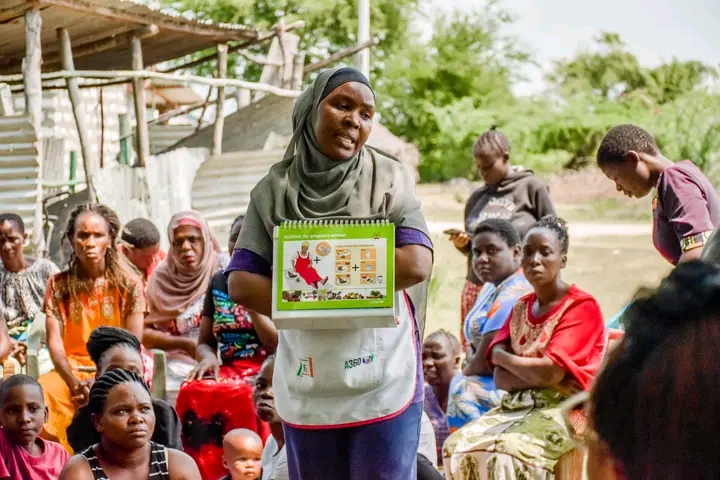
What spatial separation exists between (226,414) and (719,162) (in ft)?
47.3

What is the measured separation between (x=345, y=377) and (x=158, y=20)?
8081mm

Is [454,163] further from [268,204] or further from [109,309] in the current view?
[268,204]

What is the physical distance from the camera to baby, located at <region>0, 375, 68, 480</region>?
415 cm

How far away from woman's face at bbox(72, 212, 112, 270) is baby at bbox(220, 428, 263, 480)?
1377mm

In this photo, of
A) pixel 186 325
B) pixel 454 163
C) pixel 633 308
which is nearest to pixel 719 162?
pixel 454 163

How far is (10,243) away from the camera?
607 centimetres

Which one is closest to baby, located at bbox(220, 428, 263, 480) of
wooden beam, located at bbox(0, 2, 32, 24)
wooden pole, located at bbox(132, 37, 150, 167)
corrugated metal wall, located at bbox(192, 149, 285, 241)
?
wooden beam, located at bbox(0, 2, 32, 24)

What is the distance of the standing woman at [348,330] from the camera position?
2717 millimetres

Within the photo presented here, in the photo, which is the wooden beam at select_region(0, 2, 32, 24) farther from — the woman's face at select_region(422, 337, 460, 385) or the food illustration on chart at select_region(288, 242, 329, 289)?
the food illustration on chart at select_region(288, 242, 329, 289)

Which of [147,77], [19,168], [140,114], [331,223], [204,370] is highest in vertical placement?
[147,77]

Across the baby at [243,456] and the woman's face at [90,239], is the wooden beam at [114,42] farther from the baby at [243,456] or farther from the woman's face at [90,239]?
the baby at [243,456]

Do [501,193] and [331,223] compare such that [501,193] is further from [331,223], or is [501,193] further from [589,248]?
[589,248]

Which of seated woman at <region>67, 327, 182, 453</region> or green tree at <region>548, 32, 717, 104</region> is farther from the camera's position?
→ green tree at <region>548, 32, 717, 104</region>

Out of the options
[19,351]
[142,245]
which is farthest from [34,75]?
[19,351]
